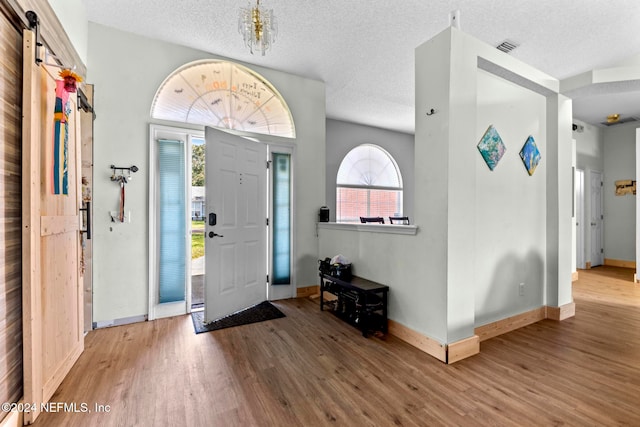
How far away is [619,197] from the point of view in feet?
20.4

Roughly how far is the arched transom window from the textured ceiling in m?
0.23

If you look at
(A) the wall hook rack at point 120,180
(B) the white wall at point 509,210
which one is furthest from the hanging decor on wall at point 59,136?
(B) the white wall at point 509,210

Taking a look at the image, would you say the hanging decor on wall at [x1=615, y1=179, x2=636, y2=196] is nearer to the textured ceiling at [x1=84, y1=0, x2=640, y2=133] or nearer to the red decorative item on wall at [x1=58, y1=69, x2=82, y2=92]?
the textured ceiling at [x1=84, y1=0, x2=640, y2=133]

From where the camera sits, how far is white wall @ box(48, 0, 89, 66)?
7.25ft

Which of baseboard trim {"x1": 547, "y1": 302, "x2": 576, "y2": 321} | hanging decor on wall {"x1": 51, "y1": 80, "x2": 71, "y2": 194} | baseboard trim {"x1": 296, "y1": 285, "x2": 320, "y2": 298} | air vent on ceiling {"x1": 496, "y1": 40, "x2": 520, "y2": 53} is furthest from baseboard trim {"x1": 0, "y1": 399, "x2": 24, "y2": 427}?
air vent on ceiling {"x1": 496, "y1": 40, "x2": 520, "y2": 53}

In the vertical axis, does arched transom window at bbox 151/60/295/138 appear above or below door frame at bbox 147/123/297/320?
above

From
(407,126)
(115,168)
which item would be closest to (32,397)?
(115,168)

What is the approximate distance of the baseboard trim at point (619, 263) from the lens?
19.7ft

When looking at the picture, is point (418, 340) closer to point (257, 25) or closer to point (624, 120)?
point (257, 25)

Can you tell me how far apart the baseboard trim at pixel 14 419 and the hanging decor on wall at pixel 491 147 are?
363cm

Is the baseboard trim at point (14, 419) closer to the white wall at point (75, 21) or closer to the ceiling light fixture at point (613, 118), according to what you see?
the white wall at point (75, 21)

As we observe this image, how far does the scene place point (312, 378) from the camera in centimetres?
202

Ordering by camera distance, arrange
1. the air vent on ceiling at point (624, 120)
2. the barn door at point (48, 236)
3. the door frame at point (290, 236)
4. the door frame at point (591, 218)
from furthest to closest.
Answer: the door frame at point (591, 218)
the air vent on ceiling at point (624, 120)
the door frame at point (290, 236)
the barn door at point (48, 236)

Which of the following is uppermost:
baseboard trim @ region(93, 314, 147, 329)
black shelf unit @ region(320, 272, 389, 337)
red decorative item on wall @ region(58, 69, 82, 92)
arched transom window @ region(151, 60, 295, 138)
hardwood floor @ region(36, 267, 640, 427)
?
arched transom window @ region(151, 60, 295, 138)
